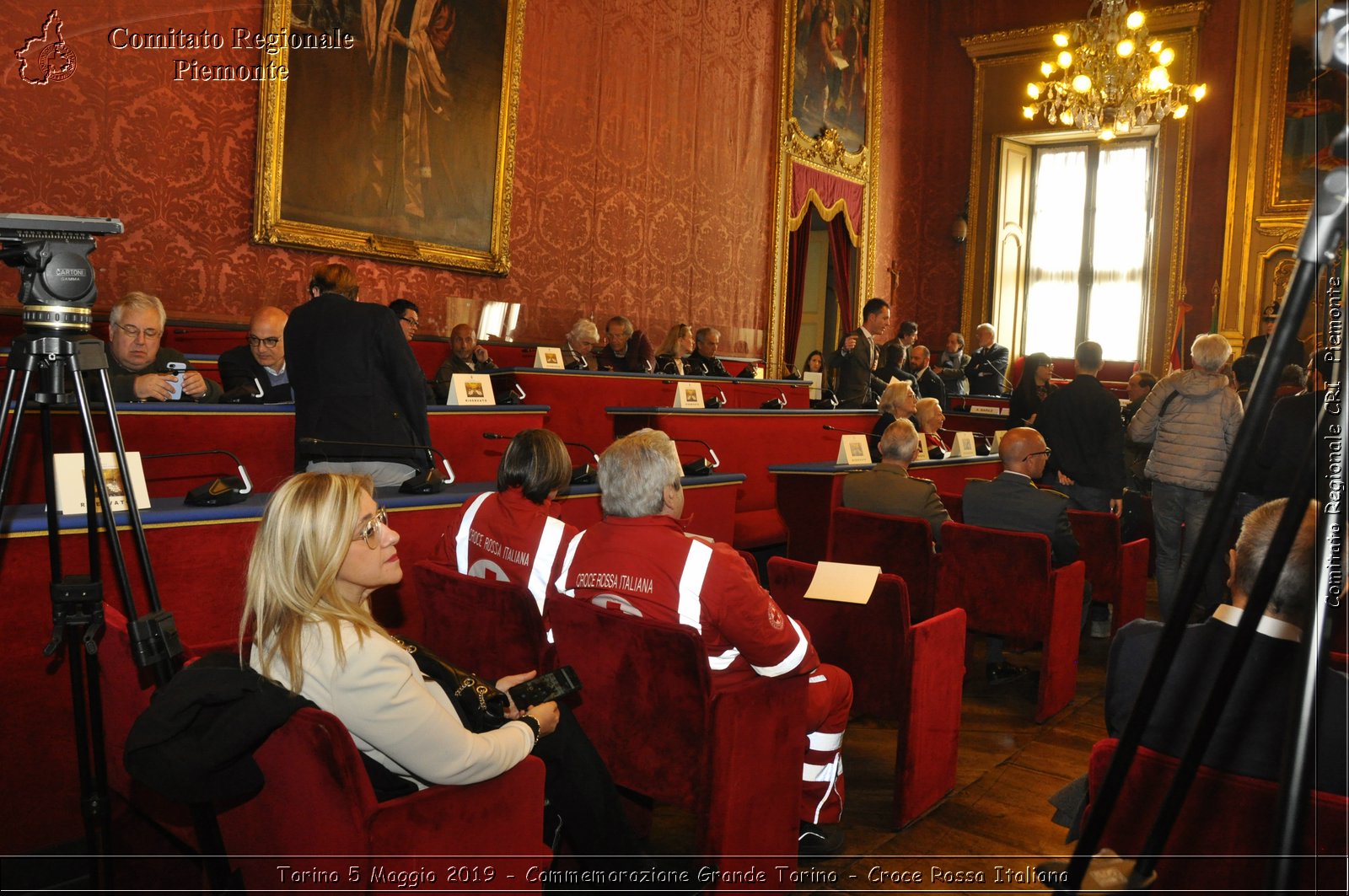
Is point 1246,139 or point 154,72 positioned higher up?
point 1246,139

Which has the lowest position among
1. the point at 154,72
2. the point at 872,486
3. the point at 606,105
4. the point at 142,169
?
the point at 872,486

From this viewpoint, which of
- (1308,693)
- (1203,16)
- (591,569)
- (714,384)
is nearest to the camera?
(1308,693)

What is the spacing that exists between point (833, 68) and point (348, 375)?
30.1 feet

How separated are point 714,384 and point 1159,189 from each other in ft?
23.4

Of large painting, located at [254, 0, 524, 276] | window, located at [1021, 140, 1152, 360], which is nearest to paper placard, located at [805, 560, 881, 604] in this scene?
large painting, located at [254, 0, 524, 276]

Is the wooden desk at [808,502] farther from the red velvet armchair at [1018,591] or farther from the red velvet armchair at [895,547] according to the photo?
the red velvet armchair at [1018,591]

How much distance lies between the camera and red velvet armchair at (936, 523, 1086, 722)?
3.60 metres

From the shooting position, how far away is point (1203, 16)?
10.8 m

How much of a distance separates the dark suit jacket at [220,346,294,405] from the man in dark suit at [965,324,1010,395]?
28.0ft

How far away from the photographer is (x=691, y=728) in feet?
6.70

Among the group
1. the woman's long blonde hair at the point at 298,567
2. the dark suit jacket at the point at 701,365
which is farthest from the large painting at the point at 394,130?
the woman's long blonde hair at the point at 298,567

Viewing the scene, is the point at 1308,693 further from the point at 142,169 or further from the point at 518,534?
the point at 142,169

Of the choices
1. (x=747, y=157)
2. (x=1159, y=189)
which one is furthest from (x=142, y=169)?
(x=1159, y=189)

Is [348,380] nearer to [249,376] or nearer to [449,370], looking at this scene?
[249,376]
